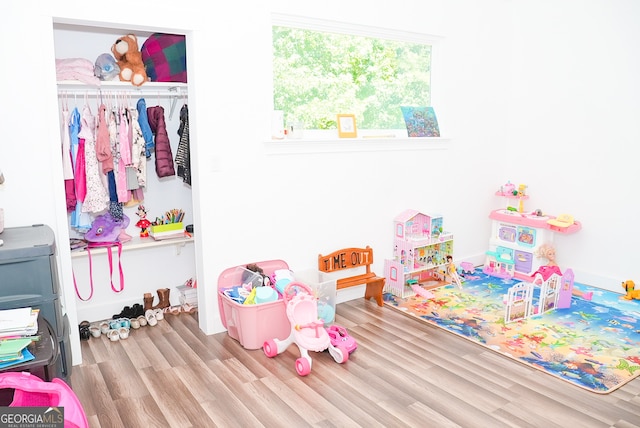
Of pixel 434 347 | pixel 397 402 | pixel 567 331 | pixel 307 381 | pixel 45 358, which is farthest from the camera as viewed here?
→ pixel 567 331

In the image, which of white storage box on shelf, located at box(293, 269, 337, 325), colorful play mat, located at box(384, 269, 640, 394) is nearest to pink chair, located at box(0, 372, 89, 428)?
white storage box on shelf, located at box(293, 269, 337, 325)

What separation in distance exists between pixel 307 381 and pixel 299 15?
2408 mm

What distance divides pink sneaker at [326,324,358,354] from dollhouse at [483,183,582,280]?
6.26 ft

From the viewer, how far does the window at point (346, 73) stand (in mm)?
3730

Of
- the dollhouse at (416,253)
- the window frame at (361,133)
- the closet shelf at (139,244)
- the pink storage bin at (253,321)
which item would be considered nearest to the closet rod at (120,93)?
the window frame at (361,133)

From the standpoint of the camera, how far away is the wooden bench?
3.81 meters

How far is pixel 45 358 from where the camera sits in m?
1.91

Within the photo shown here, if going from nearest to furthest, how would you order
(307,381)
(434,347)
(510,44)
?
(307,381) → (434,347) → (510,44)

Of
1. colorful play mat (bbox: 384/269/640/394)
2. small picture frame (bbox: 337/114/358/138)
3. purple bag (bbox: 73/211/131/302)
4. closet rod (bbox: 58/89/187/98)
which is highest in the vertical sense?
closet rod (bbox: 58/89/187/98)

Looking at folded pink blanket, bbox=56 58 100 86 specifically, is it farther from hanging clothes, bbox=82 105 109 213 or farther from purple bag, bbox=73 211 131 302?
purple bag, bbox=73 211 131 302

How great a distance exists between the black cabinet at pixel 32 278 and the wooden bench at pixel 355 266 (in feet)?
6.10

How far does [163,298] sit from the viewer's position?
12.4 feet

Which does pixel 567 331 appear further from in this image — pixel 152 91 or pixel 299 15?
pixel 152 91

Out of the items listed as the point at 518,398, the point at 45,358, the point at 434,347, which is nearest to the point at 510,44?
the point at 434,347
